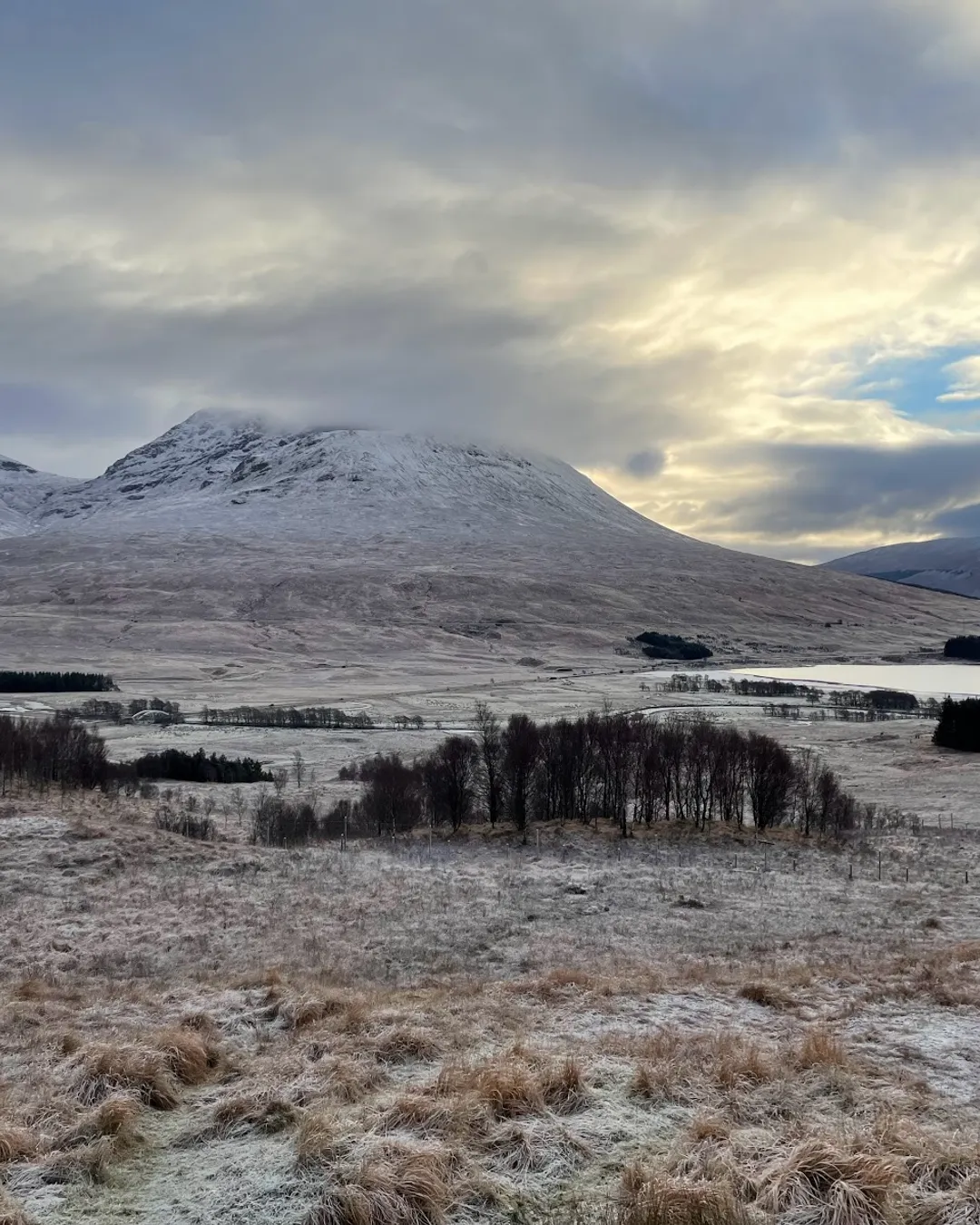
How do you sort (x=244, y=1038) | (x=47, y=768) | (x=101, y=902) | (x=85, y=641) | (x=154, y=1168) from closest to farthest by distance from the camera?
(x=154, y=1168) < (x=244, y=1038) < (x=101, y=902) < (x=47, y=768) < (x=85, y=641)

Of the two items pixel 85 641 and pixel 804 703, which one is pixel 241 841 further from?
pixel 85 641

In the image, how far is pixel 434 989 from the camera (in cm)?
1527

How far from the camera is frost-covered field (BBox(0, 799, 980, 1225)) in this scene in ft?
25.0

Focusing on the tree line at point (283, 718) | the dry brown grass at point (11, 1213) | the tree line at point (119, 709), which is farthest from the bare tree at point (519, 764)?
the tree line at point (119, 709)

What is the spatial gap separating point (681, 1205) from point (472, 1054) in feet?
14.3

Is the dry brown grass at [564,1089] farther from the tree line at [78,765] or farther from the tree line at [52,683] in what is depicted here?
the tree line at [52,683]

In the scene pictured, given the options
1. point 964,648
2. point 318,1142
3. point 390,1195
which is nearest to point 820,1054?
point 390,1195

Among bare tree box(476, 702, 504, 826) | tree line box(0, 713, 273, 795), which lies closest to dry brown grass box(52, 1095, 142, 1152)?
bare tree box(476, 702, 504, 826)

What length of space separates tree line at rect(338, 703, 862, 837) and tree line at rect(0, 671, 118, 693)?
93.3 meters

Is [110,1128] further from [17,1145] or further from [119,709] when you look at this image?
[119,709]

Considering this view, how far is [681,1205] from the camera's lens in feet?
23.0

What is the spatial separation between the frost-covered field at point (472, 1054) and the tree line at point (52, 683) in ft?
356

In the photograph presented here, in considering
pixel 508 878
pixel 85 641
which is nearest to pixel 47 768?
pixel 508 878

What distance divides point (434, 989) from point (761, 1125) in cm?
759
